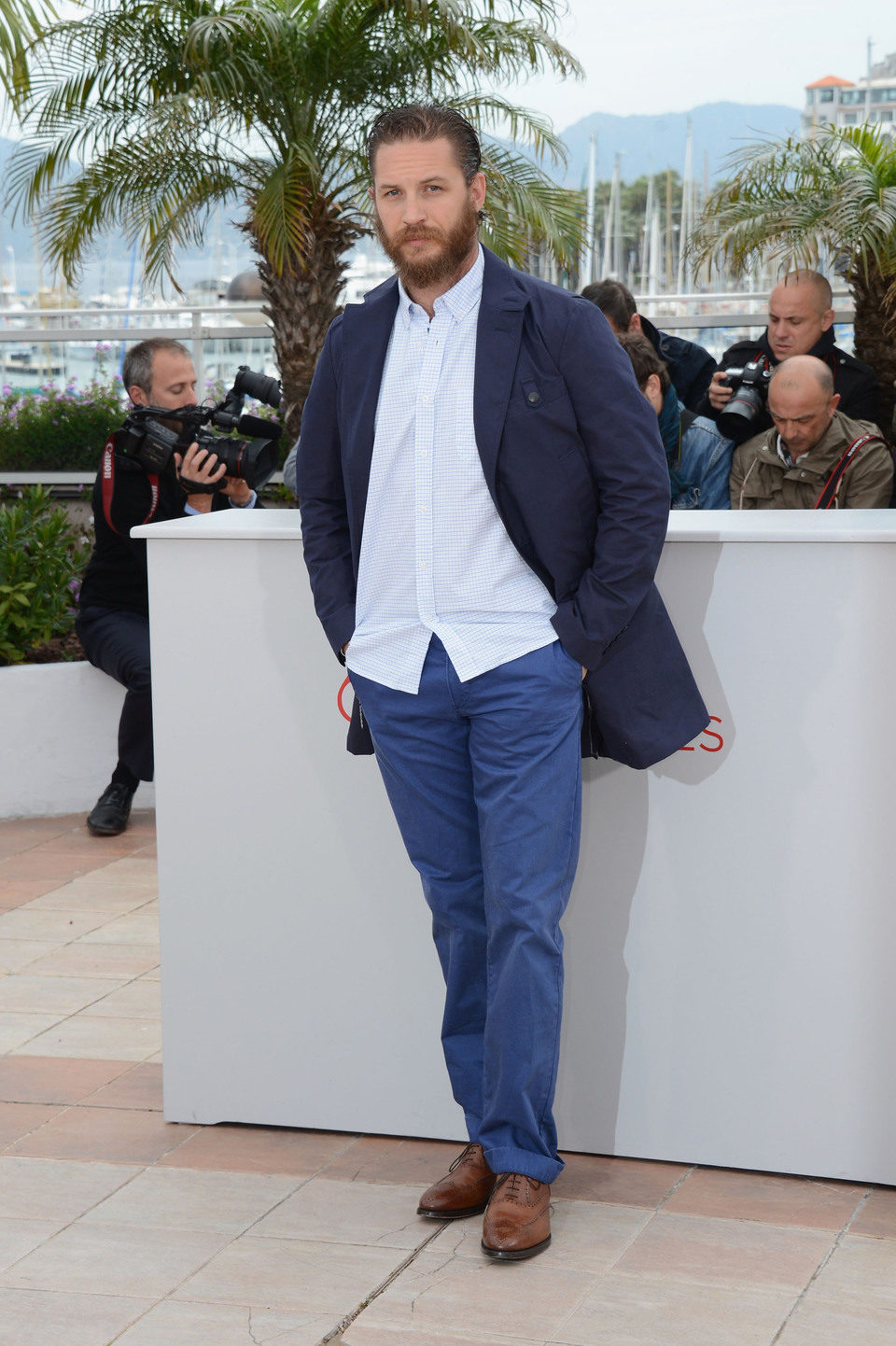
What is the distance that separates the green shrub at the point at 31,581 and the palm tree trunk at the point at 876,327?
4.06m

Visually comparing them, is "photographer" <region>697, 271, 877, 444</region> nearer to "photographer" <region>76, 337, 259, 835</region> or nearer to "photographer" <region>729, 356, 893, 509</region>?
"photographer" <region>729, 356, 893, 509</region>

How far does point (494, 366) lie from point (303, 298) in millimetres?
6643

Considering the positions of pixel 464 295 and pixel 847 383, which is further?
pixel 847 383

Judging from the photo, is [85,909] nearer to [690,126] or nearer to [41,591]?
[41,591]

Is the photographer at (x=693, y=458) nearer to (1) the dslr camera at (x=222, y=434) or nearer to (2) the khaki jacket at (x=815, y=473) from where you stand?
(2) the khaki jacket at (x=815, y=473)

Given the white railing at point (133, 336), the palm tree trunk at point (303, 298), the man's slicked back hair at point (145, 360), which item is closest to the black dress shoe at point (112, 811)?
the man's slicked back hair at point (145, 360)

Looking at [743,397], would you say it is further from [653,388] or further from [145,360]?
[145,360]

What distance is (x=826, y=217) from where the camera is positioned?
24.5 ft

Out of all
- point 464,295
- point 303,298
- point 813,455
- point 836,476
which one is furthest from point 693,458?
point 303,298

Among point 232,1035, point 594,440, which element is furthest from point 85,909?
point 594,440

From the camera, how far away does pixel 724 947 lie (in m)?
2.96

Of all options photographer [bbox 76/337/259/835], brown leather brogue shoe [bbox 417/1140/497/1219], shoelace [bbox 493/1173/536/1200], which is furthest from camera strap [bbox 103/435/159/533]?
shoelace [bbox 493/1173/536/1200]

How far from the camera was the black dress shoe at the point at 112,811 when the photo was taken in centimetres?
580

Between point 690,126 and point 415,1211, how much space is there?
31.2 meters
